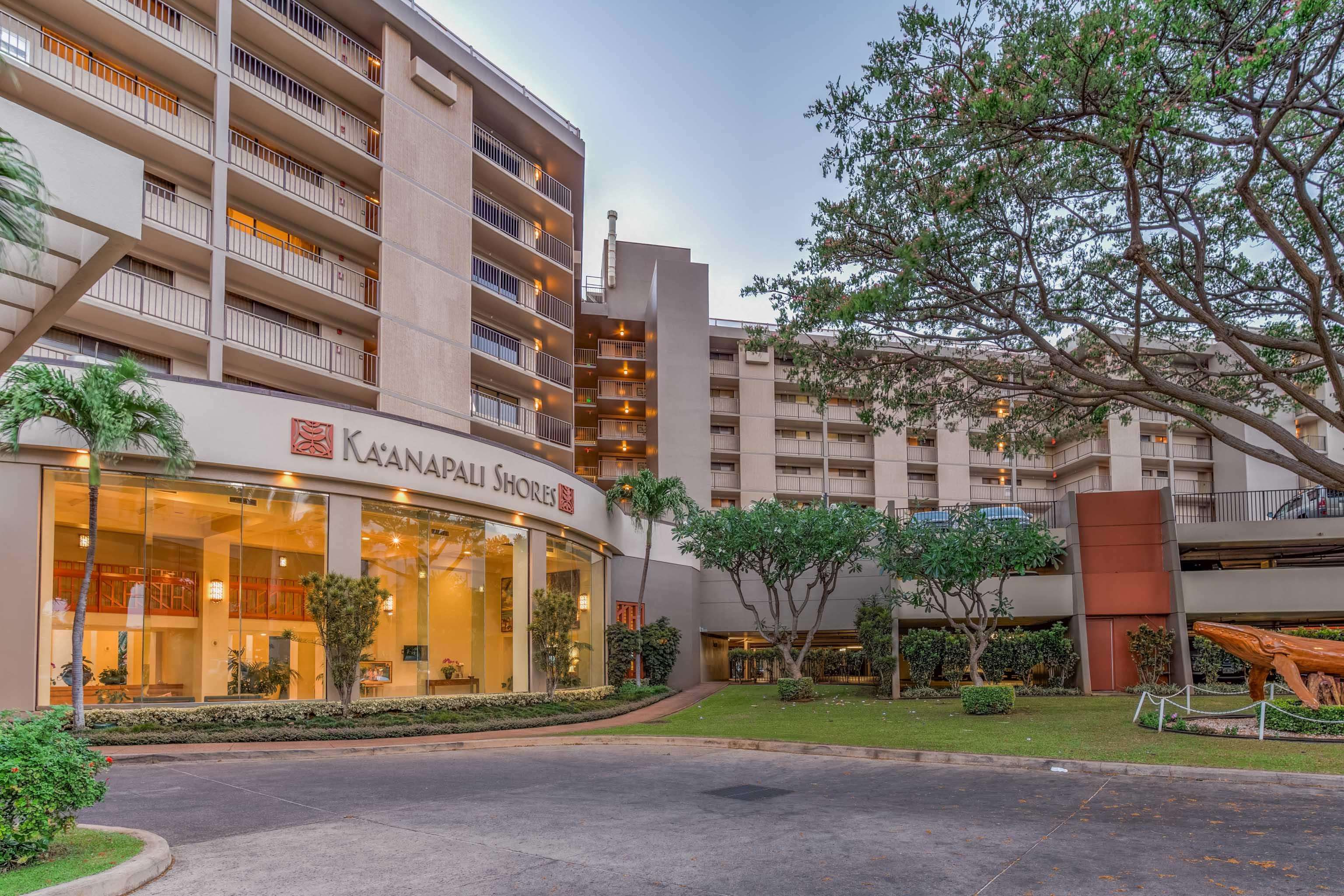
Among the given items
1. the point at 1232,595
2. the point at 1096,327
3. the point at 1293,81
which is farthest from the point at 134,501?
the point at 1232,595

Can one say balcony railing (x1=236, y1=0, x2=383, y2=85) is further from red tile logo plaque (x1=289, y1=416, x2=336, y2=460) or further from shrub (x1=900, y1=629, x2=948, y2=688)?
shrub (x1=900, y1=629, x2=948, y2=688)

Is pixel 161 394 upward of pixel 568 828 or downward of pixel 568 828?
upward

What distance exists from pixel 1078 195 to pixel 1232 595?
17.4 meters

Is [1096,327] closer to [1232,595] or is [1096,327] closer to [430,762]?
[430,762]

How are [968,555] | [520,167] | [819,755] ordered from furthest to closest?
1. [520,167]
2. [968,555]
3. [819,755]

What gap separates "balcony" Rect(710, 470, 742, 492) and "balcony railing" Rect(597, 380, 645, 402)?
243 inches

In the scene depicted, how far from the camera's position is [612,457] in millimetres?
54281

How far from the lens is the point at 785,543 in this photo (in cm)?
2853

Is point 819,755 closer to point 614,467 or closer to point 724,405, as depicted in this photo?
point 614,467

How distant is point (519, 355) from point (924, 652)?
18.9 metres

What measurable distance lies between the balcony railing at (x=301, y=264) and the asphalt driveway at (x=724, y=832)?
16671mm

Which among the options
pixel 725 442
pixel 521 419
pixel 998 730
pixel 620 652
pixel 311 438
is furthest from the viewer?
pixel 725 442

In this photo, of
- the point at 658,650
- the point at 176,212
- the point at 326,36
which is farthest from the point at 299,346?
the point at 658,650

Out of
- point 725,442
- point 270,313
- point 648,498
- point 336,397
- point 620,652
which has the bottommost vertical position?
point 620,652
